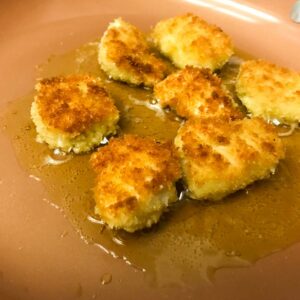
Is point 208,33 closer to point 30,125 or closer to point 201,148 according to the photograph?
point 201,148

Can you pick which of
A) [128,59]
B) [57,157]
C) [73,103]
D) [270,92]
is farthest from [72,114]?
[270,92]

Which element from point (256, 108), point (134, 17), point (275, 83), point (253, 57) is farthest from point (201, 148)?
point (134, 17)

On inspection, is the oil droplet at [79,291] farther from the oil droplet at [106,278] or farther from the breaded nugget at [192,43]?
the breaded nugget at [192,43]

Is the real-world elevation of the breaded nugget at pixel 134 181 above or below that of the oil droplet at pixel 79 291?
above

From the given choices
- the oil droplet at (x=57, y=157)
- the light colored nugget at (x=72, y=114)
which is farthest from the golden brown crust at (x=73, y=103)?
the oil droplet at (x=57, y=157)

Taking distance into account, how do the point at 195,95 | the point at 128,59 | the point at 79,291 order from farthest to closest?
the point at 128,59 < the point at 195,95 < the point at 79,291

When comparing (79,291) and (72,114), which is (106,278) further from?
(72,114)
